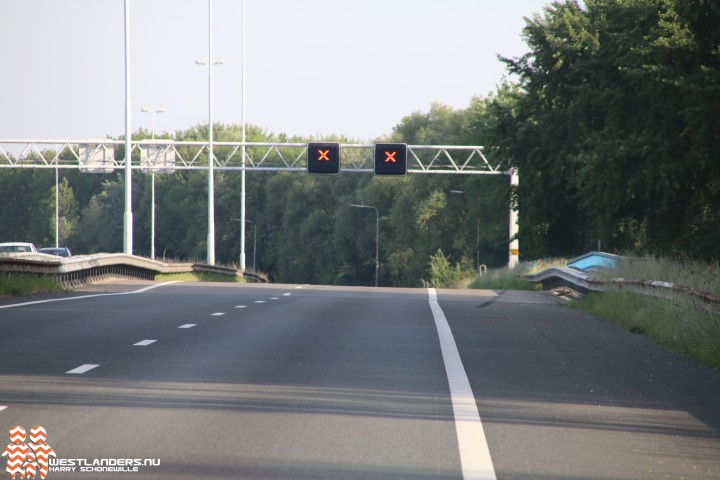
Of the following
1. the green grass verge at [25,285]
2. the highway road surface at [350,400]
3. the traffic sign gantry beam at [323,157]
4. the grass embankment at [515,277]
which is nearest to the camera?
the highway road surface at [350,400]

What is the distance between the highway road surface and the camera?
23.3 feet

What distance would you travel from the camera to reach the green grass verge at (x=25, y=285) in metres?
23.2

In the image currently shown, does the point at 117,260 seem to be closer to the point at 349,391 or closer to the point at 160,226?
the point at 349,391

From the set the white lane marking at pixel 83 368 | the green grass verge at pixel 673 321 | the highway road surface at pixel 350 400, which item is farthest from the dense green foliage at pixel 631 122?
the white lane marking at pixel 83 368

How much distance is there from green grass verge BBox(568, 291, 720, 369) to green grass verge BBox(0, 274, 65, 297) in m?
11.7

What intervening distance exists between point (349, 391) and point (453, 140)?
292 ft

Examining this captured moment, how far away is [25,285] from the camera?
79.0 ft

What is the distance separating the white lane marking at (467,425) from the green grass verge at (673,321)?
2960 millimetres

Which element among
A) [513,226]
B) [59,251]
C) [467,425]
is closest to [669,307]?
[467,425]

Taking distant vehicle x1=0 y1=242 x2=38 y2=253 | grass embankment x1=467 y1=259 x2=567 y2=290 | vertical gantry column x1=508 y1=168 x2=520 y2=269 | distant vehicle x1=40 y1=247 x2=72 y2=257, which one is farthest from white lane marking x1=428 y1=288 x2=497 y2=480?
distant vehicle x1=40 y1=247 x2=72 y2=257

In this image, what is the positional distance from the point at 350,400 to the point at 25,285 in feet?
53.2

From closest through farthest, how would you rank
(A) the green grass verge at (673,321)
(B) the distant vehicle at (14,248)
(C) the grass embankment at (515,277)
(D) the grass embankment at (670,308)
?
1. (A) the green grass verge at (673,321)
2. (D) the grass embankment at (670,308)
3. (C) the grass embankment at (515,277)
4. (B) the distant vehicle at (14,248)

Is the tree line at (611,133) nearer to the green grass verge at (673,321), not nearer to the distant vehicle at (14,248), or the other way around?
the green grass verge at (673,321)

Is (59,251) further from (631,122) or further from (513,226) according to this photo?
(631,122)
